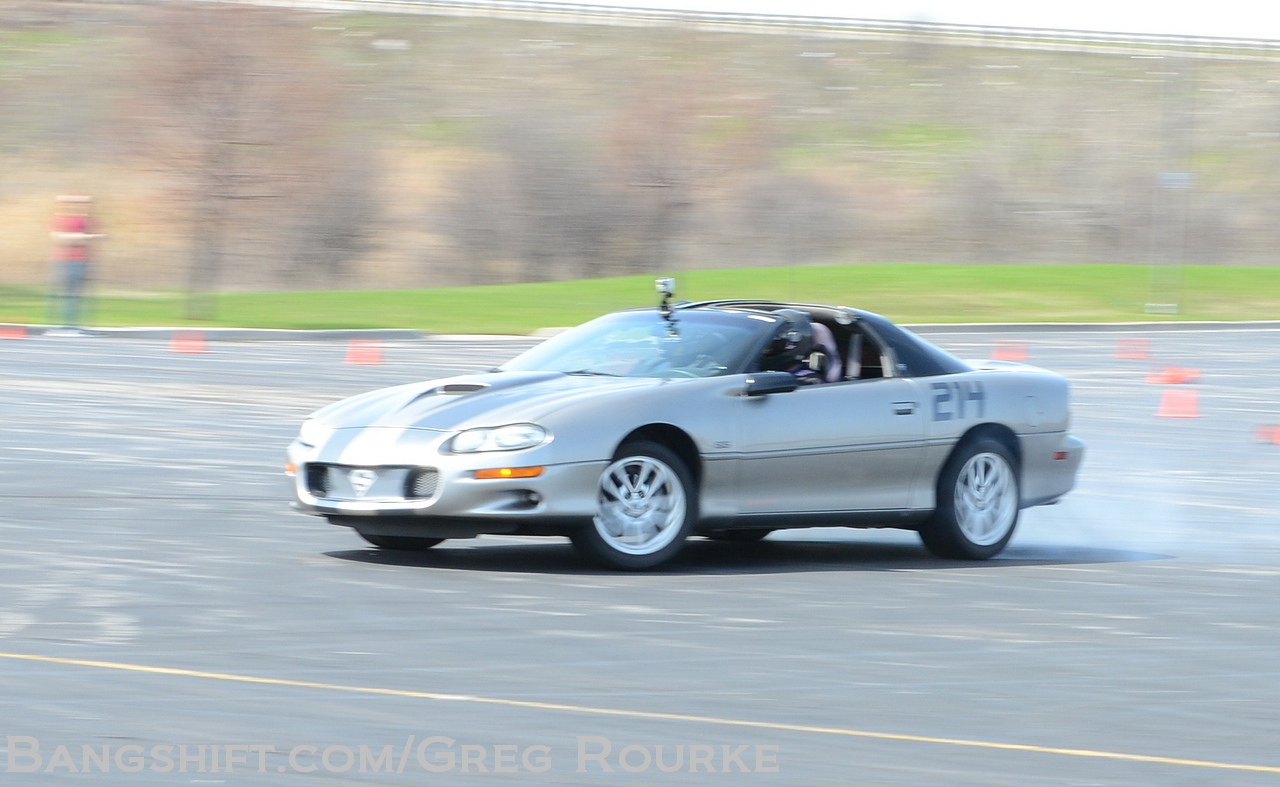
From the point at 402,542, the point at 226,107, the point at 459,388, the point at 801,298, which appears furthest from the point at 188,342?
the point at 801,298

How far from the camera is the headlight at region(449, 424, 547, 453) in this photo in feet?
28.2

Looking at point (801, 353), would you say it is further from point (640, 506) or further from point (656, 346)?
point (640, 506)

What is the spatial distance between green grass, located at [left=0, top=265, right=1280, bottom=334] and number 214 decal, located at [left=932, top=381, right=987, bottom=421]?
22.8 m

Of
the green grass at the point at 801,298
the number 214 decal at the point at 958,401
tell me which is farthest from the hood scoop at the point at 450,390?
the green grass at the point at 801,298

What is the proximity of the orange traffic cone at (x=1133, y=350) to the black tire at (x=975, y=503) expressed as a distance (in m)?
18.5

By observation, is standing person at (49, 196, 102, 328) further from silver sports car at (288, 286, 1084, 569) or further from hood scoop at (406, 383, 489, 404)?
hood scoop at (406, 383, 489, 404)

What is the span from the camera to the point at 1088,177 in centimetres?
7200

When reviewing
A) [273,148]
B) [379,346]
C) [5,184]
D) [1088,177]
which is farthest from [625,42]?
[379,346]

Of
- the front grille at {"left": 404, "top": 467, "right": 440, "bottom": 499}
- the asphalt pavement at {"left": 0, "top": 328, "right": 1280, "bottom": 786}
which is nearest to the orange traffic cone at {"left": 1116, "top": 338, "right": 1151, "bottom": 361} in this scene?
the asphalt pavement at {"left": 0, "top": 328, "right": 1280, "bottom": 786}

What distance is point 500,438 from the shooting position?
862 centimetres

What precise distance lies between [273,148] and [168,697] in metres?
32.7

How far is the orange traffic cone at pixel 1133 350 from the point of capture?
93.3ft

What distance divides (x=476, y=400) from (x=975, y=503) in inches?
109

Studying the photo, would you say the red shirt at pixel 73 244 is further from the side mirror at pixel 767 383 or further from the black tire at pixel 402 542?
the side mirror at pixel 767 383
